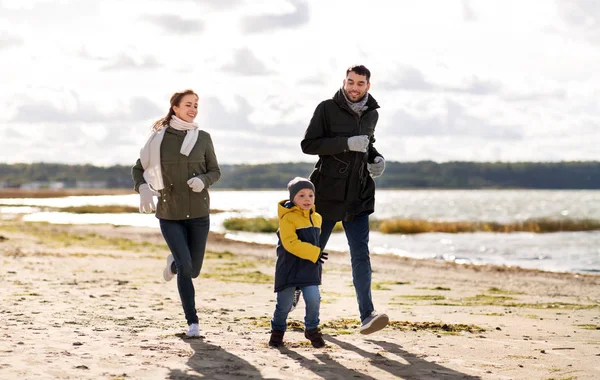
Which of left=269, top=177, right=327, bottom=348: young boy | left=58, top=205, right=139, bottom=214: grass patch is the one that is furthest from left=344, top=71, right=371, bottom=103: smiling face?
left=58, top=205, right=139, bottom=214: grass patch

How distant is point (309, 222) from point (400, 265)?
51.3 ft

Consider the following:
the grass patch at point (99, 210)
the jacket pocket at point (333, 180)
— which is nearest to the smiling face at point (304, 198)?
the jacket pocket at point (333, 180)

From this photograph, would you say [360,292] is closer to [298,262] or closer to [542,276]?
[298,262]

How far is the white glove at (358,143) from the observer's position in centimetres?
699

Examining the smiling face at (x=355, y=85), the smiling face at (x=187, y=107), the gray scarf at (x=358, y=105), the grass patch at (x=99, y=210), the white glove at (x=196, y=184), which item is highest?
the smiling face at (x=355, y=85)

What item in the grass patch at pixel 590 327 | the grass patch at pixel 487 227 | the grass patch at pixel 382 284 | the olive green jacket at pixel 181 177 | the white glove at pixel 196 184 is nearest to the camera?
the white glove at pixel 196 184

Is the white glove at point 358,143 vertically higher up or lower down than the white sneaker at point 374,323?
higher up

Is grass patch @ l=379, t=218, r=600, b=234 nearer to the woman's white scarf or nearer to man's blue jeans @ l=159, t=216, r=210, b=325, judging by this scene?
man's blue jeans @ l=159, t=216, r=210, b=325

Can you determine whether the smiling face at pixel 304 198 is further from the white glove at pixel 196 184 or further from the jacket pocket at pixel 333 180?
the white glove at pixel 196 184

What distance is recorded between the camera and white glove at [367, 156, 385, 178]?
23.8 ft

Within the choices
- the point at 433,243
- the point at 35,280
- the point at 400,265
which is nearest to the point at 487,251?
the point at 433,243

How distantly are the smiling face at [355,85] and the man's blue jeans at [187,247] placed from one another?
1707 millimetres

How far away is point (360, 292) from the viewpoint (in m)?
7.27

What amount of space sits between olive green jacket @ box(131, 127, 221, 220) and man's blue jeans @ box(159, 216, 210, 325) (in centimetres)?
9
